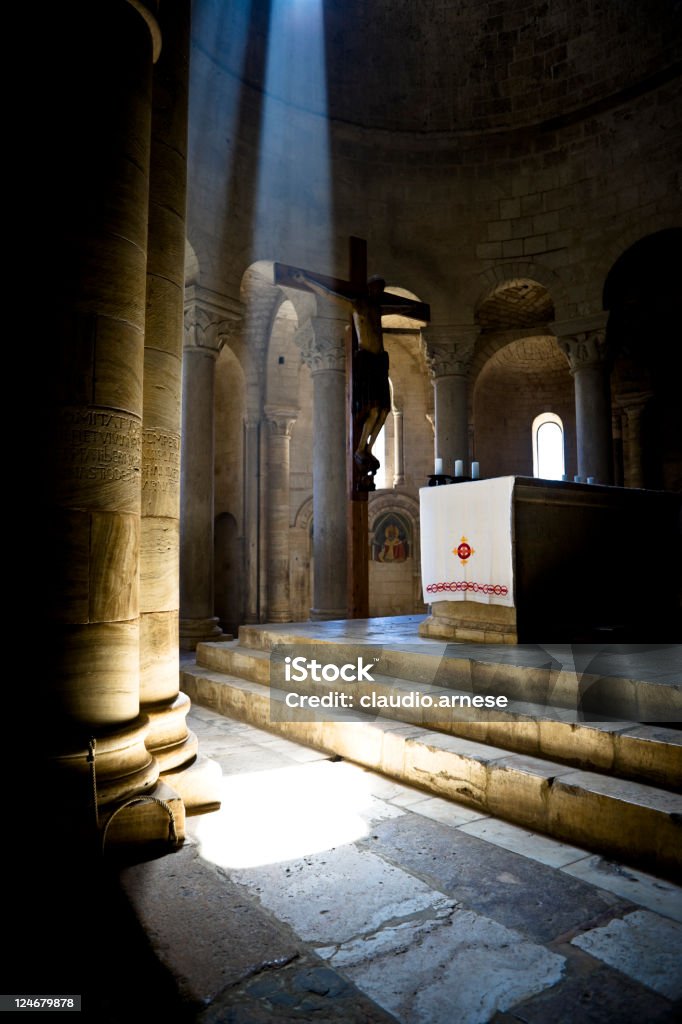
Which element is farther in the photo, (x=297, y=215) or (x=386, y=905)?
(x=297, y=215)

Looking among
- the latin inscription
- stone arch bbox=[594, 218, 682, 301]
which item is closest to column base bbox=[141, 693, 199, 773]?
the latin inscription

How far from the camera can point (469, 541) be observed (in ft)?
16.9

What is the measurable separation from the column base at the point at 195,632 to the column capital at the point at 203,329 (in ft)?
11.4

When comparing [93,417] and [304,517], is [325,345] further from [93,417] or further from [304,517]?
[93,417]

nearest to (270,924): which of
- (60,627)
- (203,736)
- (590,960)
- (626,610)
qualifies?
(590,960)

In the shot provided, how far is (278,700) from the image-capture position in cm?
475

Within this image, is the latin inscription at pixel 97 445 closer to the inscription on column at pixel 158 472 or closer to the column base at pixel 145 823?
the inscription on column at pixel 158 472

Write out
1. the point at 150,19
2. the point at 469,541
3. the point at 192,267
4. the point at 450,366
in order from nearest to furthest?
the point at 150,19 < the point at 469,541 < the point at 192,267 < the point at 450,366

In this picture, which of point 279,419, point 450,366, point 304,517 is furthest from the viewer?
point 304,517

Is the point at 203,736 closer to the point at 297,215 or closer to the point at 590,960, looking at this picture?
the point at 590,960

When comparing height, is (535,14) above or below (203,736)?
above

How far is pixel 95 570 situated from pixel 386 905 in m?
1.49

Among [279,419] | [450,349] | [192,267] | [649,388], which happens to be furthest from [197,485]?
[649,388]

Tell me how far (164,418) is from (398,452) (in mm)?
12652
